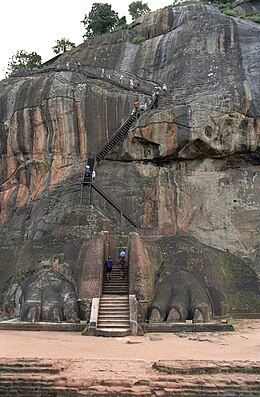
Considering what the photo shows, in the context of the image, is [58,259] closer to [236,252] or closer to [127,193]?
[127,193]

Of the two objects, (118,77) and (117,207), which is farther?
(118,77)

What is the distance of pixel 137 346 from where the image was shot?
12758 millimetres

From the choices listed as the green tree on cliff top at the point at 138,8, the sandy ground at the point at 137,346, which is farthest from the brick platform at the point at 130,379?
the green tree on cliff top at the point at 138,8

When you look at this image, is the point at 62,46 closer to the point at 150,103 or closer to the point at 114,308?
the point at 150,103

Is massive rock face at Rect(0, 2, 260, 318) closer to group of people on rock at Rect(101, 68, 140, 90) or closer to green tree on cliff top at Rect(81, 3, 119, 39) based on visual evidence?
group of people on rock at Rect(101, 68, 140, 90)

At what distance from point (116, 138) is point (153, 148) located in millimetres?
2617

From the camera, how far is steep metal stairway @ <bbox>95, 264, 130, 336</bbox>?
1513 centimetres

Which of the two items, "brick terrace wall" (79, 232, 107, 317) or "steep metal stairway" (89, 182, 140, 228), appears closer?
"brick terrace wall" (79, 232, 107, 317)

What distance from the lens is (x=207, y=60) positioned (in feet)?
109

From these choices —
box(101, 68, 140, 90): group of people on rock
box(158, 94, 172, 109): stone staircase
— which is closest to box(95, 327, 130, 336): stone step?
box(158, 94, 172, 109): stone staircase

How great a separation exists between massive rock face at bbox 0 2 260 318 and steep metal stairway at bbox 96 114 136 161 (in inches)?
18.5

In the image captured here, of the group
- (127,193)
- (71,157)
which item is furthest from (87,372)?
(71,157)

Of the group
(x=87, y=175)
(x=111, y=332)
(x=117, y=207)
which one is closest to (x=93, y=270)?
(x=111, y=332)

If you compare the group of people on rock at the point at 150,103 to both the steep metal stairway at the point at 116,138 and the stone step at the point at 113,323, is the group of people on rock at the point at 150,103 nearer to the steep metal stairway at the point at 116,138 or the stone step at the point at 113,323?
the steep metal stairway at the point at 116,138
